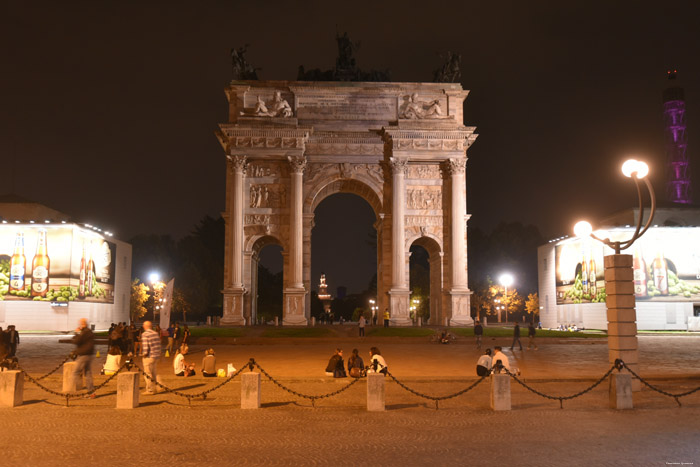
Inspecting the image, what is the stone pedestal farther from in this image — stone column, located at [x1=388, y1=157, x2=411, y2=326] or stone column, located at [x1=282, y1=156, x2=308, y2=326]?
stone column, located at [x1=282, y1=156, x2=308, y2=326]

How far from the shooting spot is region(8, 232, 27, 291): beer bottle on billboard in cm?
4712

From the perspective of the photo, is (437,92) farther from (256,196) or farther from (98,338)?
(98,338)

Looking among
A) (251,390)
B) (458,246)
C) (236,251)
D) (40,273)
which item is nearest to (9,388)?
(251,390)

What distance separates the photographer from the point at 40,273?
47531 millimetres

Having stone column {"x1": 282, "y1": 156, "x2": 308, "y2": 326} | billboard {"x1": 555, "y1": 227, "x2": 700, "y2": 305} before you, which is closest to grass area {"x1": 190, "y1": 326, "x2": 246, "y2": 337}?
stone column {"x1": 282, "y1": 156, "x2": 308, "y2": 326}

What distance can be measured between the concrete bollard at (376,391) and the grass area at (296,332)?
942 inches

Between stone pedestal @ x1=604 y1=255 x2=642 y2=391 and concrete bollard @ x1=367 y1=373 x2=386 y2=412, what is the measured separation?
685 cm

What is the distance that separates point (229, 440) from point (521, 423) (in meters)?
5.69

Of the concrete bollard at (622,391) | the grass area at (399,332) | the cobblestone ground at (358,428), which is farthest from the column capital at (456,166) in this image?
the concrete bollard at (622,391)

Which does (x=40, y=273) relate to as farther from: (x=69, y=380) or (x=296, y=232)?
(x=69, y=380)

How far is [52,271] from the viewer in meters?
47.7

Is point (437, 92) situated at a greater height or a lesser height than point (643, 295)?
greater

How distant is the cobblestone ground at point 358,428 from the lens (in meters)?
9.91

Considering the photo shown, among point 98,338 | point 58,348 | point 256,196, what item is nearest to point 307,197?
point 256,196
